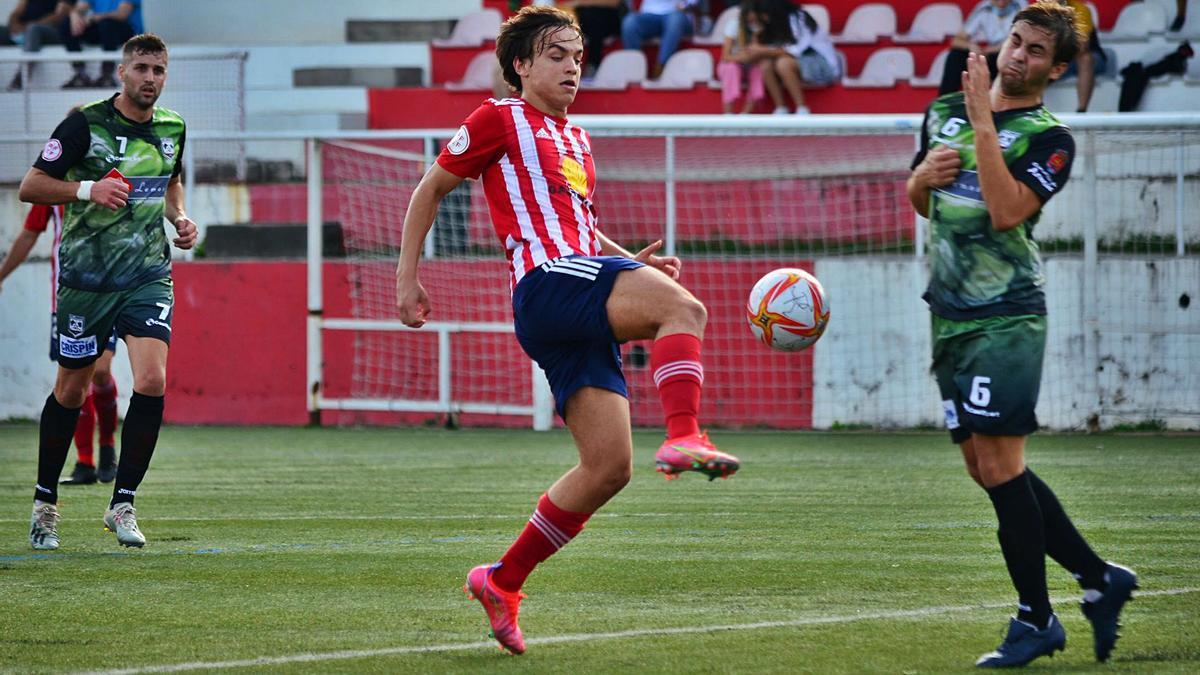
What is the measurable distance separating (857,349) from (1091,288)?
1984mm

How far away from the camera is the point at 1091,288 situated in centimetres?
1324

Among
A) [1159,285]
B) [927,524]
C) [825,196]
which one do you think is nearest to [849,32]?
[825,196]

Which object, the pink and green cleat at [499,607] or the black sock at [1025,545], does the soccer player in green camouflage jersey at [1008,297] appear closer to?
the black sock at [1025,545]

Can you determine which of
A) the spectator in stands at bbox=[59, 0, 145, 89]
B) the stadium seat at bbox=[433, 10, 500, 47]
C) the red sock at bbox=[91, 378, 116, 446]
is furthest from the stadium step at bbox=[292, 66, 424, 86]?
the red sock at bbox=[91, 378, 116, 446]

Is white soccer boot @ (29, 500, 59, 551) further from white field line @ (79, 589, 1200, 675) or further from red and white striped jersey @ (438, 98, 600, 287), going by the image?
red and white striped jersey @ (438, 98, 600, 287)

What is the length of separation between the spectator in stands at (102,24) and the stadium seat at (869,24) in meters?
7.88

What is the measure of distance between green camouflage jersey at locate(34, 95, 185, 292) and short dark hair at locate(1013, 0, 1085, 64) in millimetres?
4247

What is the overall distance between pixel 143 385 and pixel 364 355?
25.7 ft

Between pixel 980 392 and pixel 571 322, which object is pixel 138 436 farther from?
pixel 980 392

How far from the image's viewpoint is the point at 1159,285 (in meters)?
13.1

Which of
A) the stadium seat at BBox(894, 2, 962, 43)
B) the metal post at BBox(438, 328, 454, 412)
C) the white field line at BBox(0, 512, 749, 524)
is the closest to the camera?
the white field line at BBox(0, 512, 749, 524)

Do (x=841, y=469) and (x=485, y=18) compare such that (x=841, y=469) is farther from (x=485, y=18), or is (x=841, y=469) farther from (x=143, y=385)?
(x=485, y=18)

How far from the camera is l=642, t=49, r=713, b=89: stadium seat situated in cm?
1689

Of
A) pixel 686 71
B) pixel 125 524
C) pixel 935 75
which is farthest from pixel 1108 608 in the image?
pixel 686 71
